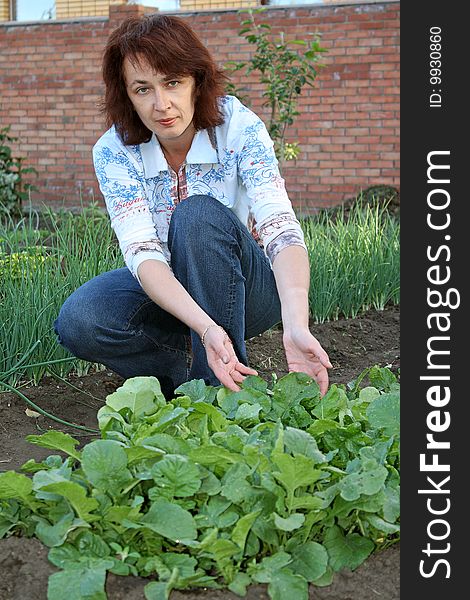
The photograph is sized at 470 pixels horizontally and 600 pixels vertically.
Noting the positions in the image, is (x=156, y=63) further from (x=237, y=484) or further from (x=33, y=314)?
(x=237, y=484)

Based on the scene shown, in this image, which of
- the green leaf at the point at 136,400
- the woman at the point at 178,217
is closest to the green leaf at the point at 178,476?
the green leaf at the point at 136,400

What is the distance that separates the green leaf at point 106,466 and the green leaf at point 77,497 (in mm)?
53

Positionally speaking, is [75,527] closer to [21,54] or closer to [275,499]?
[275,499]

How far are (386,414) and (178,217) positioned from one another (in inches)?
35.0

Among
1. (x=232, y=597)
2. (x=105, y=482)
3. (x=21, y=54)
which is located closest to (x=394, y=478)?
(x=232, y=597)

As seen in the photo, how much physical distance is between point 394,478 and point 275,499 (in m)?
0.25

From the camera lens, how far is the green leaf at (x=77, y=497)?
140cm

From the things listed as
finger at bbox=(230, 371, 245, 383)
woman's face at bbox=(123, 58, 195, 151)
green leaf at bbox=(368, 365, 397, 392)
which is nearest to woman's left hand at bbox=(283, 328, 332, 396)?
finger at bbox=(230, 371, 245, 383)

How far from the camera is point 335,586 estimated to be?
1428 mm

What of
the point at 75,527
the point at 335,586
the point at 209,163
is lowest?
the point at 335,586

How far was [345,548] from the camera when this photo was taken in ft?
4.85

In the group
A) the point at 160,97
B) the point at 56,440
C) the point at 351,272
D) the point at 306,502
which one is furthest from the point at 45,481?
the point at 351,272

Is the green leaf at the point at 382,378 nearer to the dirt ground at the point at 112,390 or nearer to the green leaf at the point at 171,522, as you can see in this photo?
the dirt ground at the point at 112,390

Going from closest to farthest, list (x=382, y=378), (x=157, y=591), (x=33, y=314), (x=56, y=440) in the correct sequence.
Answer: (x=157, y=591) → (x=56, y=440) → (x=382, y=378) → (x=33, y=314)
